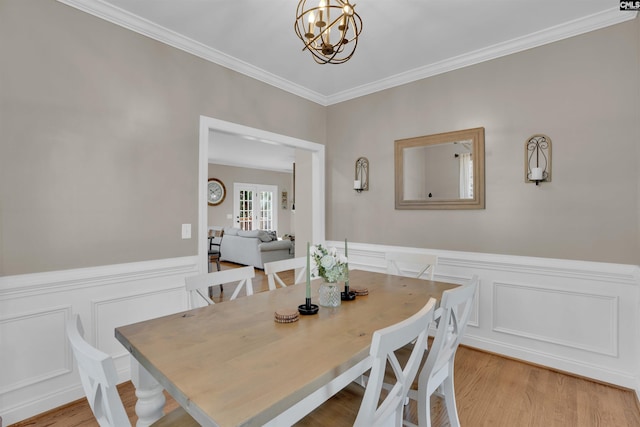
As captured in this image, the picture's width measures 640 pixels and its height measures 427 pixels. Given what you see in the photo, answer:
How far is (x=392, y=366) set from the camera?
1109mm

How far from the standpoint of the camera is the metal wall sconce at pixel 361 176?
3658 mm

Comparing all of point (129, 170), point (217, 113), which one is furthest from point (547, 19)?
point (129, 170)

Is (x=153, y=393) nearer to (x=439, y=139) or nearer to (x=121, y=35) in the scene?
(x=121, y=35)

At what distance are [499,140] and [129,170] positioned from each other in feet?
9.91

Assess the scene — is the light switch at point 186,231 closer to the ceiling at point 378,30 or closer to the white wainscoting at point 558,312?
the ceiling at point 378,30

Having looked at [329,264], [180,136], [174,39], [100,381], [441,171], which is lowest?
[100,381]

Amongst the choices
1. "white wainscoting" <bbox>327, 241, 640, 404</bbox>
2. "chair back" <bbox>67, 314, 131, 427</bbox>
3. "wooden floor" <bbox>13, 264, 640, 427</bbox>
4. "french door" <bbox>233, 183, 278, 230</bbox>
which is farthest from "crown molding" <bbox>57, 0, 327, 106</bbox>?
"french door" <bbox>233, 183, 278, 230</bbox>

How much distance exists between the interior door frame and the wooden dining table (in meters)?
1.21

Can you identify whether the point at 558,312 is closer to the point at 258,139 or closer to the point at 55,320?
the point at 258,139

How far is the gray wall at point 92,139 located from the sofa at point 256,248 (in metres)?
3.97

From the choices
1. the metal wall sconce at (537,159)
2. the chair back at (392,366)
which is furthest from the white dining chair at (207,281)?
the metal wall sconce at (537,159)

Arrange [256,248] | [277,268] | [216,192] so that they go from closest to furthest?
[277,268] → [256,248] → [216,192]

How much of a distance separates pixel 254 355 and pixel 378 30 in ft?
8.10

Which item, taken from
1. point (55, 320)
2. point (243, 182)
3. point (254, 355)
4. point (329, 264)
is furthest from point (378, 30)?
point (243, 182)
